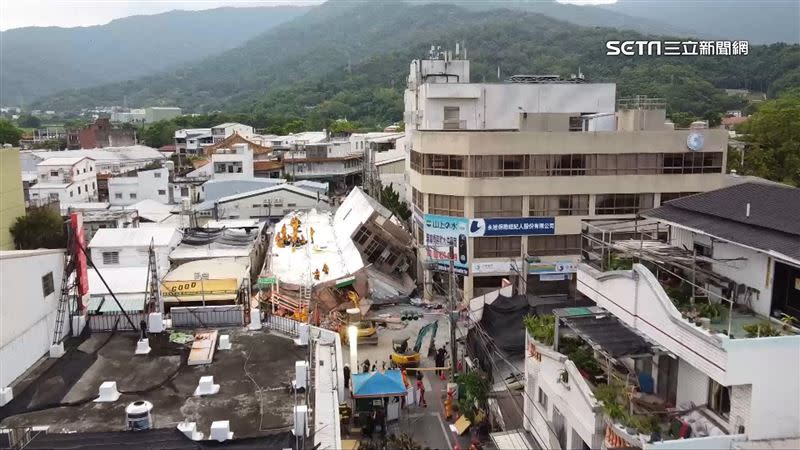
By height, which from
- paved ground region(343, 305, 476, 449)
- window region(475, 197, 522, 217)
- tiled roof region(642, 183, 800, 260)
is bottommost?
paved ground region(343, 305, 476, 449)

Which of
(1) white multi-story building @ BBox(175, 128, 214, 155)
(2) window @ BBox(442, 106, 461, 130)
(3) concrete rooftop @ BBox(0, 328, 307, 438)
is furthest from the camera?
(1) white multi-story building @ BBox(175, 128, 214, 155)

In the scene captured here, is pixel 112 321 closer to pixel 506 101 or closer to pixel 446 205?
pixel 446 205

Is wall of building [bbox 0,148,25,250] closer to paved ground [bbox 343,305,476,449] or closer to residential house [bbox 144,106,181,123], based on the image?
paved ground [bbox 343,305,476,449]

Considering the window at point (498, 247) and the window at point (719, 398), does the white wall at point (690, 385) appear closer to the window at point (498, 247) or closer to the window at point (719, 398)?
the window at point (719, 398)

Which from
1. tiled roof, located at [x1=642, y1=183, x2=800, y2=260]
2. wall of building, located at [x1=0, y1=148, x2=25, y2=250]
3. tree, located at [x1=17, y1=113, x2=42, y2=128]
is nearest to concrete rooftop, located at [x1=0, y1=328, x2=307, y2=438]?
tiled roof, located at [x1=642, y1=183, x2=800, y2=260]

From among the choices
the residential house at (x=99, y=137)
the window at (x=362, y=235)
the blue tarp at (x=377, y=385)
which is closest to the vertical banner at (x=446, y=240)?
the window at (x=362, y=235)

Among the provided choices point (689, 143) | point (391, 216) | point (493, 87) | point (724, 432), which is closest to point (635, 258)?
point (724, 432)
